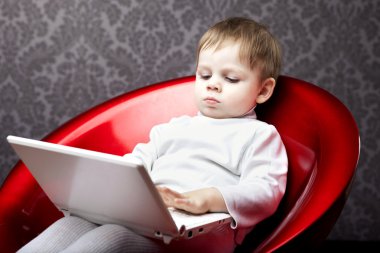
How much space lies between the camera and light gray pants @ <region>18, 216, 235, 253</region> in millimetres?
1047

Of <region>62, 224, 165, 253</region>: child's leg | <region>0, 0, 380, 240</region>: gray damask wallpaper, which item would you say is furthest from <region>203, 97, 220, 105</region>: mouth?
<region>0, 0, 380, 240</region>: gray damask wallpaper

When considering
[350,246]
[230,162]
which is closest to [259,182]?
[230,162]

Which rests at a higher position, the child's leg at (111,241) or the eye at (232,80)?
the eye at (232,80)

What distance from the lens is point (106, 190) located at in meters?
1.04

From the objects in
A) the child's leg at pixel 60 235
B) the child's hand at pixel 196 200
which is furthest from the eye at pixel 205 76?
the child's leg at pixel 60 235

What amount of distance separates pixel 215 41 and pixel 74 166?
1.64ft

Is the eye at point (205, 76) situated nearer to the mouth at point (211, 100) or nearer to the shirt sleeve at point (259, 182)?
the mouth at point (211, 100)

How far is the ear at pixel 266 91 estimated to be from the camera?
4.65ft

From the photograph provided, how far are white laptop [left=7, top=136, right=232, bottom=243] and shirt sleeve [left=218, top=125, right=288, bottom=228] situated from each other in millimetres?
37

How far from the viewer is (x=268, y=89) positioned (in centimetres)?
142

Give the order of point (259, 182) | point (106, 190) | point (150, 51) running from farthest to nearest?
1. point (150, 51)
2. point (259, 182)
3. point (106, 190)

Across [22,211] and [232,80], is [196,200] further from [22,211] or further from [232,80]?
[22,211]

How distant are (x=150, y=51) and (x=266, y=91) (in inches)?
42.1

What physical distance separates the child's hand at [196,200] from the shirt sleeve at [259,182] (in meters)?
0.02
